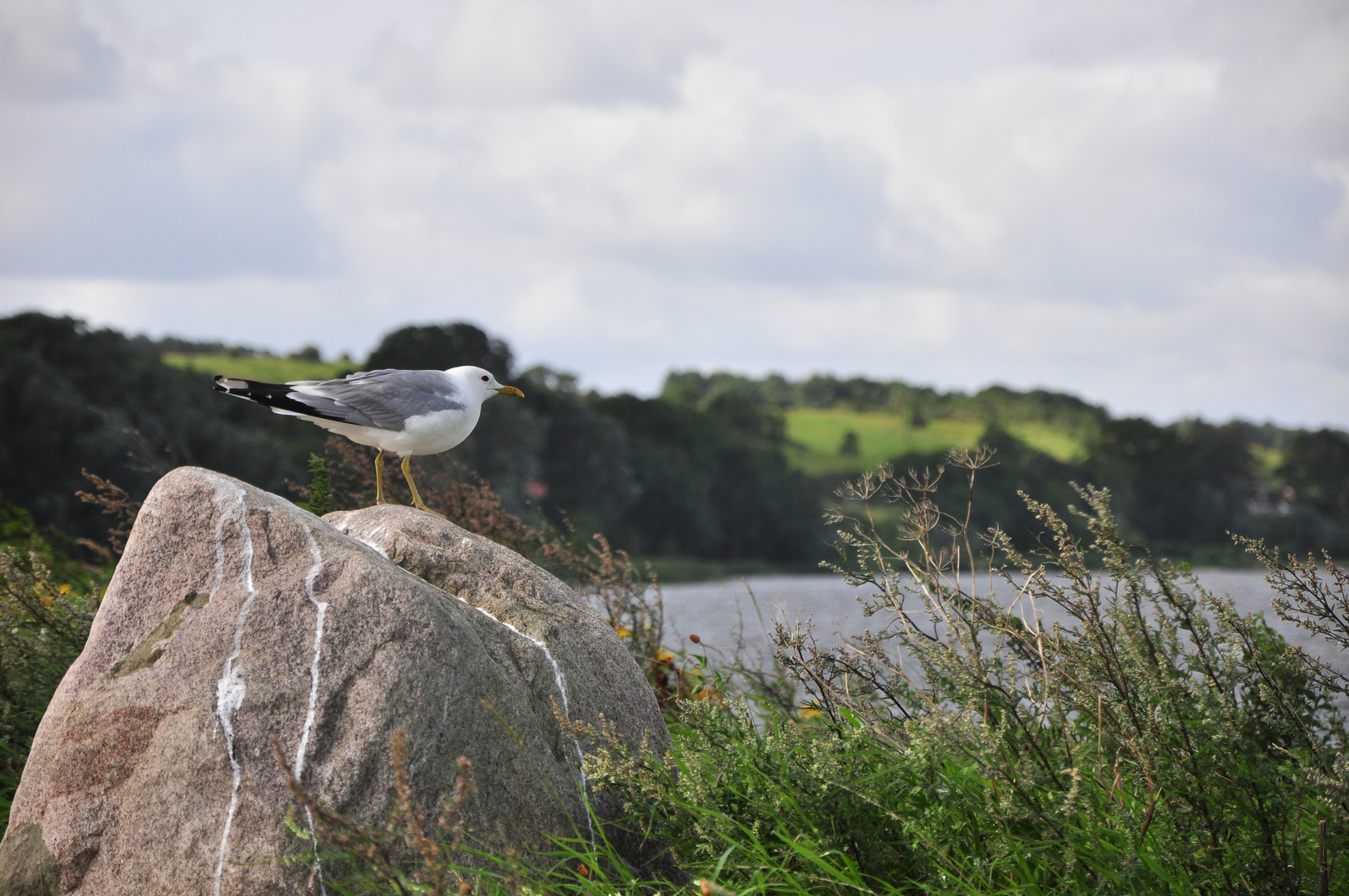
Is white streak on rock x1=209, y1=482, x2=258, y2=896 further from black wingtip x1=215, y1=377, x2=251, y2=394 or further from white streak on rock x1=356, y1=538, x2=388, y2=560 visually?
black wingtip x1=215, y1=377, x2=251, y2=394

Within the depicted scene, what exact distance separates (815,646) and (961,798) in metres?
1.03

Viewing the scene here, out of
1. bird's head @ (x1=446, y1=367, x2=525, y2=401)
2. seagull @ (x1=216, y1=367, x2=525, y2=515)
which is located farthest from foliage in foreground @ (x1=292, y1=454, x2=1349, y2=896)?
bird's head @ (x1=446, y1=367, x2=525, y2=401)

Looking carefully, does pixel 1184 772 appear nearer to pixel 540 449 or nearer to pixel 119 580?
pixel 119 580

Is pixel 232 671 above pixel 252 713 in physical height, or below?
above

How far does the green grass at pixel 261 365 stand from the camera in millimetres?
53125

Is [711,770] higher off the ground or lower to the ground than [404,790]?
lower

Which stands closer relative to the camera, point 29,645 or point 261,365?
point 29,645

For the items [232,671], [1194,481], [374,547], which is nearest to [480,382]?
[374,547]

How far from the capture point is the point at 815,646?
15.9ft

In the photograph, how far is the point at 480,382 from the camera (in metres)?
6.34

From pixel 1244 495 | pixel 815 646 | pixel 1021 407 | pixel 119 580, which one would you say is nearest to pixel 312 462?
pixel 119 580

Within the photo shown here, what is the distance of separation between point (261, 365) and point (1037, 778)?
63213 millimetres

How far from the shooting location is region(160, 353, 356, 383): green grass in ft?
174

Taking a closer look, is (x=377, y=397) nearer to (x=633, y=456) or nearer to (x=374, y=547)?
(x=374, y=547)
